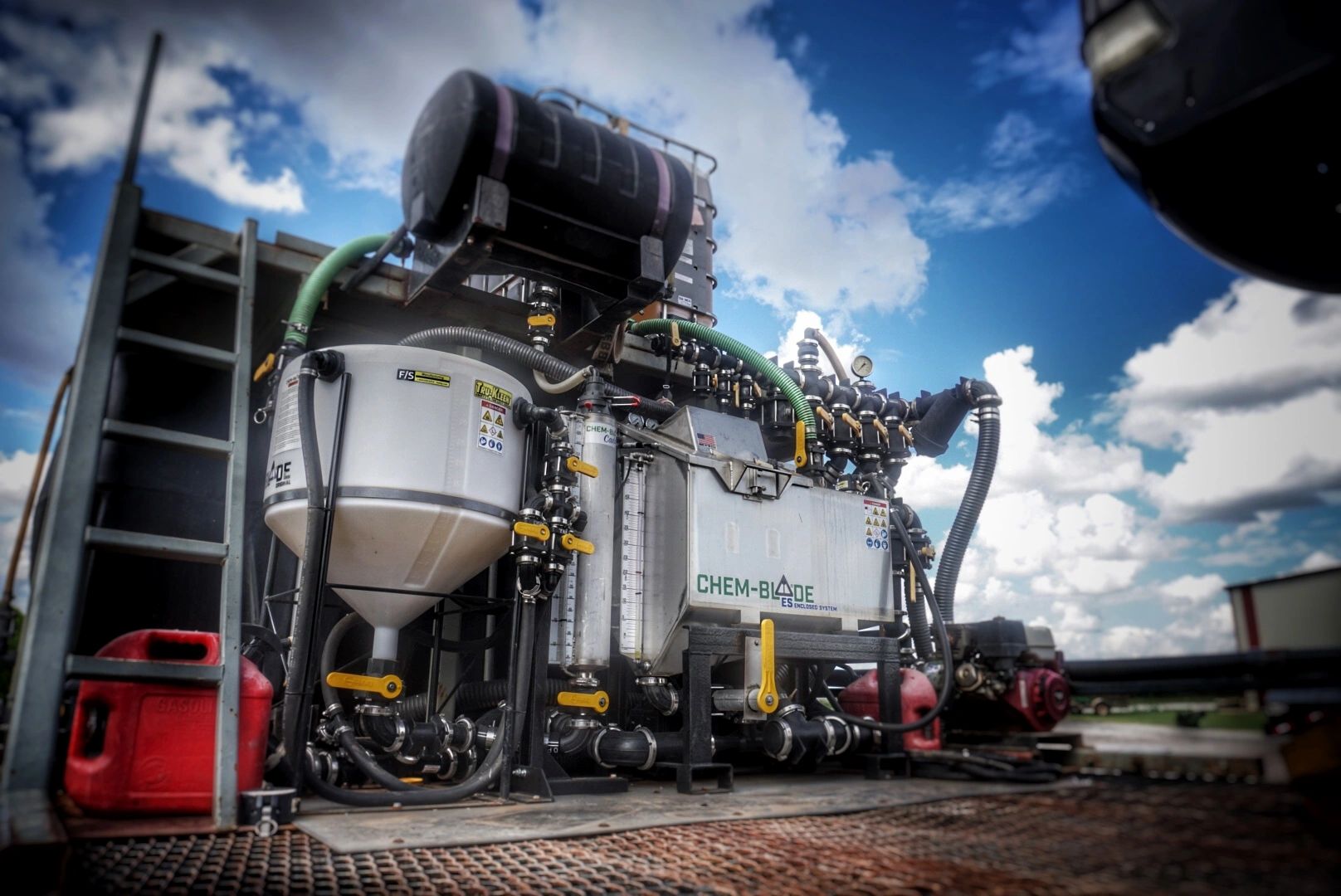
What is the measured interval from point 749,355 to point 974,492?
1992mm

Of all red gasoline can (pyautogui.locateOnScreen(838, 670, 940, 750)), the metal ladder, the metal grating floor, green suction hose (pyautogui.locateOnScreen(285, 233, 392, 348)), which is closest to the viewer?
the metal grating floor

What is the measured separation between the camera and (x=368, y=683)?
3.98 m

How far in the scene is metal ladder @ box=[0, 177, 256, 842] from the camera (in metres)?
2.62

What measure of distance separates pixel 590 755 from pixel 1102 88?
12.5ft

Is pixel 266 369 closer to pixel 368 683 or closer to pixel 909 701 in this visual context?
pixel 368 683

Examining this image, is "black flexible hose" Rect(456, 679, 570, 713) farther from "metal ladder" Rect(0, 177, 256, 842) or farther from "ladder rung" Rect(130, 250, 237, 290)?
"ladder rung" Rect(130, 250, 237, 290)

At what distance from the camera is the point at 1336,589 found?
1.13m

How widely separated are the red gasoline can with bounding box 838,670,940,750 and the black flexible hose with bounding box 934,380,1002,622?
0.73 meters

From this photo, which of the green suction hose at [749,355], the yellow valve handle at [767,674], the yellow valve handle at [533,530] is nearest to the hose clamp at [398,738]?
the yellow valve handle at [533,530]

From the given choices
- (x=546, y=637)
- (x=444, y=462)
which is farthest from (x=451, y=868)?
(x=444, y=462)

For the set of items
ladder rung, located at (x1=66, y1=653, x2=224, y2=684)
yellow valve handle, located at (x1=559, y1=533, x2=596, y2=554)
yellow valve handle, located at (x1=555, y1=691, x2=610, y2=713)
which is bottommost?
yellow valve handle, located at (x1=555, y1=691, x2=610, y2=713)

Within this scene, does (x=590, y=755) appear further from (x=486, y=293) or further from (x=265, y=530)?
(x=486, y=293)

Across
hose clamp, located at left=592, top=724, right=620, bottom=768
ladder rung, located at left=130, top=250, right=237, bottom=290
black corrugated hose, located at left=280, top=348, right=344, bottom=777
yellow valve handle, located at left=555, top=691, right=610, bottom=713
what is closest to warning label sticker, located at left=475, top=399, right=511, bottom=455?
black corrugated hose, located at left=280, top=348, right=344, bottom=777

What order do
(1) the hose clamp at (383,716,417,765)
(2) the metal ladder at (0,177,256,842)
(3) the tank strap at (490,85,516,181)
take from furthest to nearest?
(1) the hose clamp at (383,716,417,765) → (3) the tank strap at (490,85,516,181) → (2) the metal ladder at (0,177,256,842)
